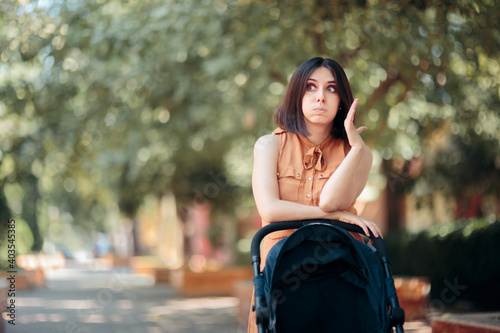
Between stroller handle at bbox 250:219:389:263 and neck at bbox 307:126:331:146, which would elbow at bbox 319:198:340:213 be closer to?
stroller handle at bbox 250:219:389:263

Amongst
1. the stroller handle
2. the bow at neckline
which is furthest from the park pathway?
the bow at neckline

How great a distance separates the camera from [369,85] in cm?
1100

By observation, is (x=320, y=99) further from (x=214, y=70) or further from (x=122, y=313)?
(x=122, y=313)

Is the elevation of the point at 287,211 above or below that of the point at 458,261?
above

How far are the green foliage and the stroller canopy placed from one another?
4193 mm

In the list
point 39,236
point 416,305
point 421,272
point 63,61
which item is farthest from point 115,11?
point 39,236

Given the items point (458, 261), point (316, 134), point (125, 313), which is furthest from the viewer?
point (125, 313)

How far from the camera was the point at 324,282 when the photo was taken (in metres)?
3.07

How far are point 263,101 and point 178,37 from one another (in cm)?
256

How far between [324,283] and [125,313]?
1060 centimetres

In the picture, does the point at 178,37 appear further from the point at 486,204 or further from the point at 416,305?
the point at 486,204

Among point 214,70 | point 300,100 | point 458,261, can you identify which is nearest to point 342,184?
point 300,100

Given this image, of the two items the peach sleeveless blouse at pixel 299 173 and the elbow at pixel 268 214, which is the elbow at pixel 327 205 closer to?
the peach sleeveless blouse at pixel 299 173

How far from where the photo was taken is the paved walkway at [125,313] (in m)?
10.3
